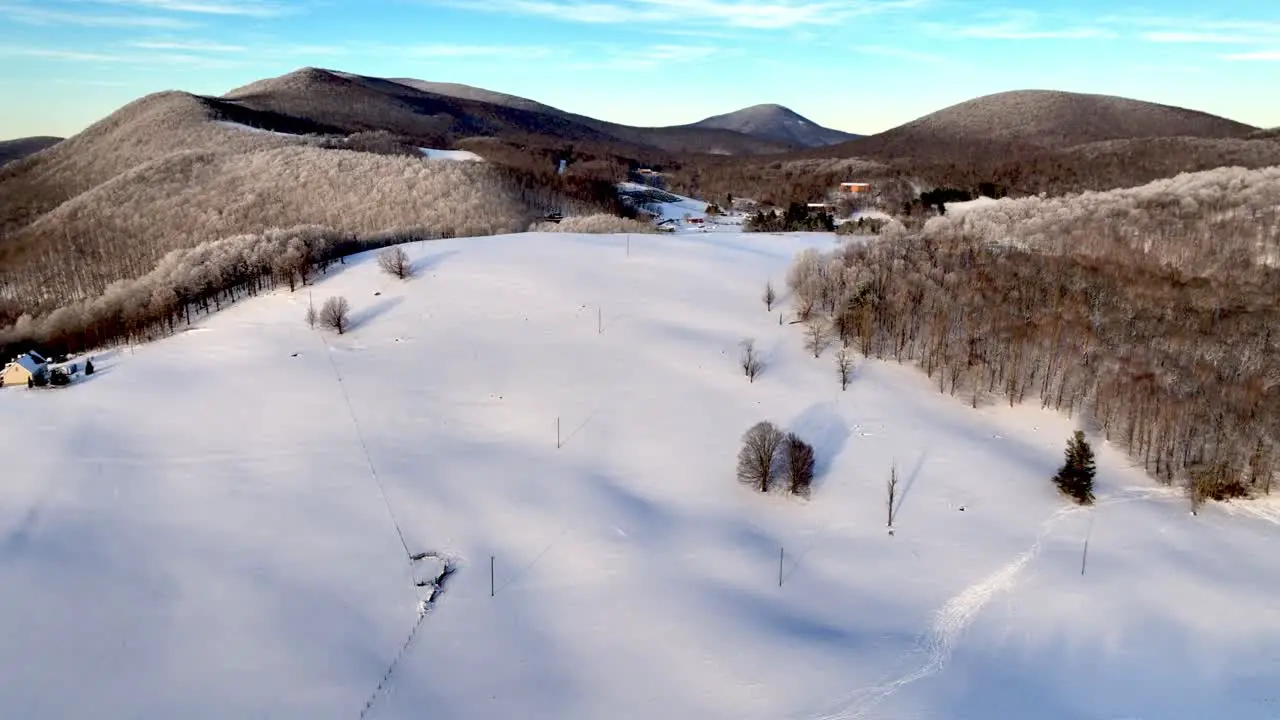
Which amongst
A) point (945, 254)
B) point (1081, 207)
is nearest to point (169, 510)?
point (945, 254)

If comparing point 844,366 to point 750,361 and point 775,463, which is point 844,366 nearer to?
point 750,361

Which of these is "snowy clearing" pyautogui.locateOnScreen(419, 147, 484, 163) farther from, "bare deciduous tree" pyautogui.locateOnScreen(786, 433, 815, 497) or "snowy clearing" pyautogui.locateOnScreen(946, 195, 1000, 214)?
"bare deciduous tree" pyautogui.locateOnScreen(786, 433, 815, 497)

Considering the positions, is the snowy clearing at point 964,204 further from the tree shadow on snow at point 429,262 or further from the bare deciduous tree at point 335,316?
the bare deciduous tree at point 335,316

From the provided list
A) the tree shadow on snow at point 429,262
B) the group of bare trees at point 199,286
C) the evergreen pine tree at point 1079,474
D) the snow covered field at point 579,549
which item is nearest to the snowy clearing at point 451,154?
the group of bare trees at point 199,286

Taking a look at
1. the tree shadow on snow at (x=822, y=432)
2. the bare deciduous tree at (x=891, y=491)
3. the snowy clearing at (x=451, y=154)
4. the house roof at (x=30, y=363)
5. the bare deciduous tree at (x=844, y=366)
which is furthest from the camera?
the snowy clearing at (x=451, y=154)

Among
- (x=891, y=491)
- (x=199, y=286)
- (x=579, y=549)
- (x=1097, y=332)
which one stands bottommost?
(x=579, y=549)

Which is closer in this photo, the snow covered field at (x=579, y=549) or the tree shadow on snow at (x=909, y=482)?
the snow covered field at (x=579, y=549)

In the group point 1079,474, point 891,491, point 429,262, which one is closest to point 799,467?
point 891,491
